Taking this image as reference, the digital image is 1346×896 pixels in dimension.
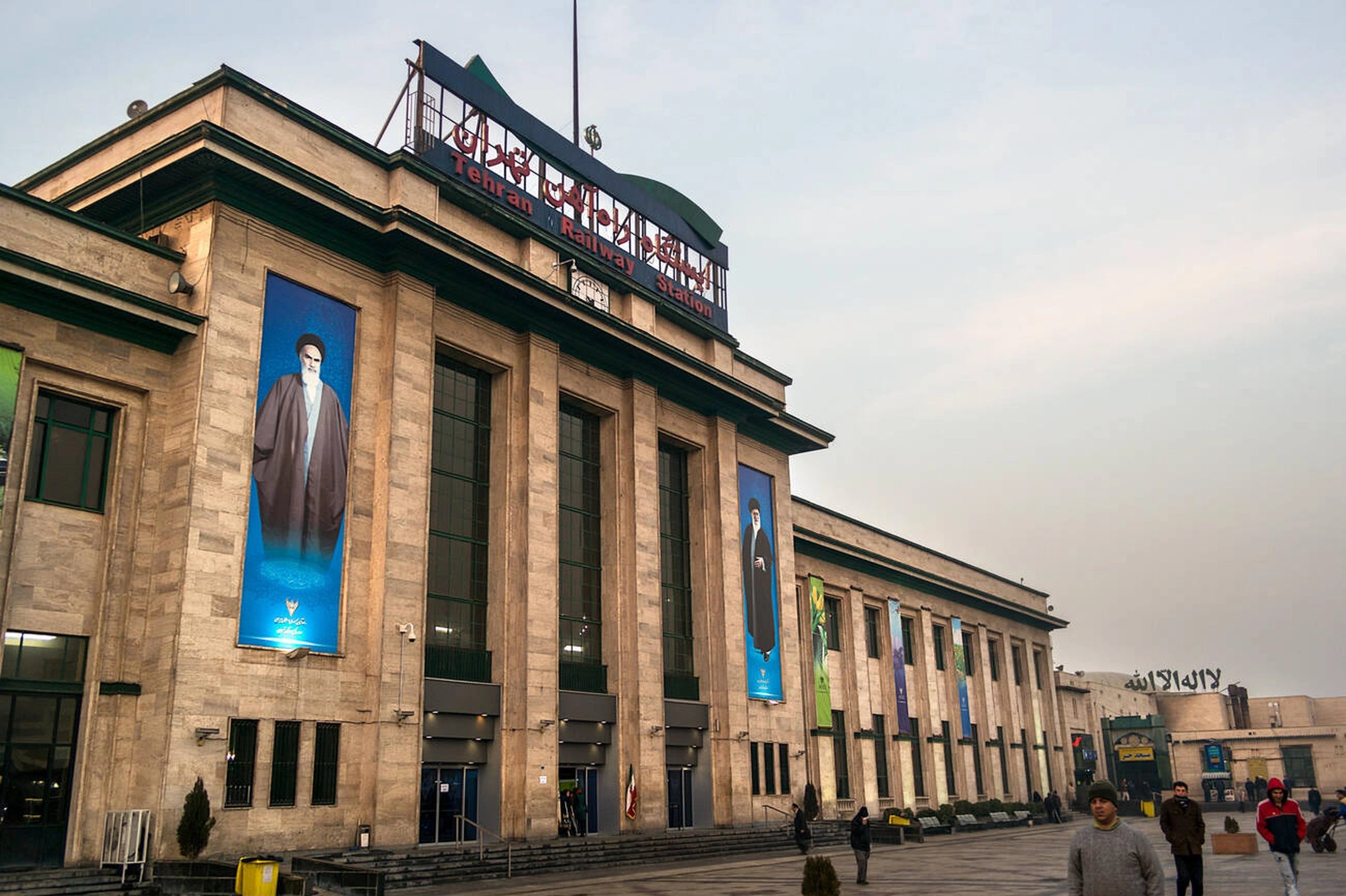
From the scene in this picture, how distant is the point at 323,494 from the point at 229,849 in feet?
30.3

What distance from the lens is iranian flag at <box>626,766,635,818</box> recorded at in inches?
1526

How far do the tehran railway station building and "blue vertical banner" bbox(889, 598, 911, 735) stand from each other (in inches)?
526

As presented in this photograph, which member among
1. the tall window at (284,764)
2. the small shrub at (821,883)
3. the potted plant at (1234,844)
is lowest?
the potted plant at (1234,844)

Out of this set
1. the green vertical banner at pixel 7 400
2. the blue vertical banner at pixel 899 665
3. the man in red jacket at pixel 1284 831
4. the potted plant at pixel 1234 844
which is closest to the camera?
the man in red jacket at pixel 1284 831

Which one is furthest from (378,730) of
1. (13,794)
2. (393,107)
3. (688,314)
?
(688,314)

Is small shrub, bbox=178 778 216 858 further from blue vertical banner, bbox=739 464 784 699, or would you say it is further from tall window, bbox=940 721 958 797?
tall window, bbox=940 721 958 797

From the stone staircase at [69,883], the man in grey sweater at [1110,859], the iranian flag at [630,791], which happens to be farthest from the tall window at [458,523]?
the man in grey sweater at [1110,859]

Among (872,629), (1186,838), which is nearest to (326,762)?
(1186,838)

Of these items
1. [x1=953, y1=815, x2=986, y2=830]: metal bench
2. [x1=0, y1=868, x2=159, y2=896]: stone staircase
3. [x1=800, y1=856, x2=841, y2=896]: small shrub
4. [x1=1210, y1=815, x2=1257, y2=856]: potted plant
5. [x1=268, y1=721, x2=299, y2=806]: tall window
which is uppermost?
[x1=268, y1=721, x2=299, y2=806]: tall window

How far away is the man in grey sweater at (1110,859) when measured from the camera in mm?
8492

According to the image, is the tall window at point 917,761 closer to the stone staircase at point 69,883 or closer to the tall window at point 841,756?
the tall window at point 841,756

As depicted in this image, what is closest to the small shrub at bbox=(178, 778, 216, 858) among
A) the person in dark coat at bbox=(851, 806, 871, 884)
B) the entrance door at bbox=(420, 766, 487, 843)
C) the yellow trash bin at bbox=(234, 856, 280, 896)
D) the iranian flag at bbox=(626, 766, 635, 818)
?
the yellow trash bin at bbox=(234, 856, 280, 896)

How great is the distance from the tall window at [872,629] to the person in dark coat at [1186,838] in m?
46.7

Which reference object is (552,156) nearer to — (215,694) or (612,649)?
(612,649)
